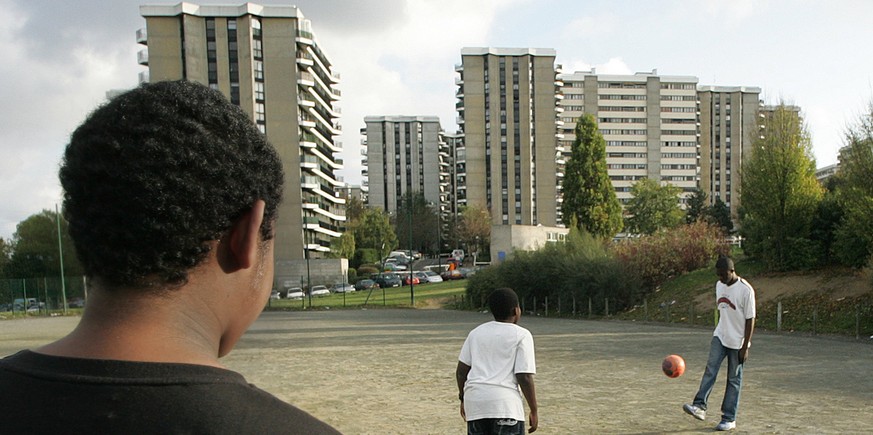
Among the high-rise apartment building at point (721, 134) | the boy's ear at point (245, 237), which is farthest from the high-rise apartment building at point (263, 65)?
the high-rise apartment building at point (721, 134)

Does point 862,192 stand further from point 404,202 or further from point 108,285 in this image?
point 404,202

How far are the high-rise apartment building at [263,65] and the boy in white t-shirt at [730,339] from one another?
209 ft

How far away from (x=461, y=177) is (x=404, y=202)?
32.2 metres

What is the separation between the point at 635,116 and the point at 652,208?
5925 centimetres

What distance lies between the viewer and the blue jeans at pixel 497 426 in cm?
476

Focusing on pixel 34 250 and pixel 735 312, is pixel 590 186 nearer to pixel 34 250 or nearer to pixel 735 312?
pixel 34 250

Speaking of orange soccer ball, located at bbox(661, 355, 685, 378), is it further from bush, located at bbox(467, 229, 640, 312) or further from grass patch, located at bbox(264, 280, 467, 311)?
grass patch, located at bbox(264, 280, 467, 311)

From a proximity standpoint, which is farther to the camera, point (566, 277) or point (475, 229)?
point (475, 229)

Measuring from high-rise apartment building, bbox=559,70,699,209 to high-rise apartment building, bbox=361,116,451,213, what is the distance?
3404cm

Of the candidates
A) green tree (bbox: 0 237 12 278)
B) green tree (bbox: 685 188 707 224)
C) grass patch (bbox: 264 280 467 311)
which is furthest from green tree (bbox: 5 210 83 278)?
green tree (bbox: 685 188 707 224)

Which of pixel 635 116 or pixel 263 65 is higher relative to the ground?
pixel 263 65

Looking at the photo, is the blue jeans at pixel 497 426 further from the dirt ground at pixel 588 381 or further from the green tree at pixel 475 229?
the green tree at pixel 475 229

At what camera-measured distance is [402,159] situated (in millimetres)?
159125

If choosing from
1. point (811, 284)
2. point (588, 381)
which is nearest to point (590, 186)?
point (811, 284)
